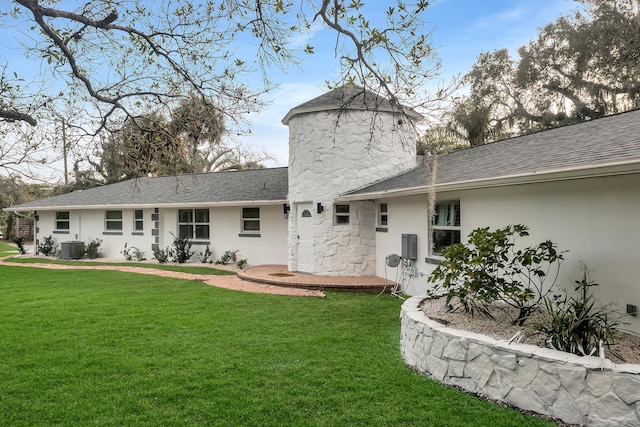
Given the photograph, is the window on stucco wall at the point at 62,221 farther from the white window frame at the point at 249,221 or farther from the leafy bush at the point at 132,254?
the white window frame at the point at 249,221

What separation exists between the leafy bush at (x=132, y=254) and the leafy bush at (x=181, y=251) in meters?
1.81

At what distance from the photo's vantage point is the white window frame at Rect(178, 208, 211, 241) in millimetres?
16828

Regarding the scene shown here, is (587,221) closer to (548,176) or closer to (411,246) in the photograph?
(548,176)

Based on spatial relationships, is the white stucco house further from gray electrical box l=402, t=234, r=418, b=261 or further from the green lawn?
the green lawn

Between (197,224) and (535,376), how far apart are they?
48.4 feet

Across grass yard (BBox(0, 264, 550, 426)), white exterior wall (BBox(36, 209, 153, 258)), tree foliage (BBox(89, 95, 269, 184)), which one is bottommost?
grass yard (BBox(0, 264, 550, 426))

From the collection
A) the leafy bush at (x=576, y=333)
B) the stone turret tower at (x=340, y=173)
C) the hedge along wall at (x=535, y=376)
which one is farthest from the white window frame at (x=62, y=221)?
the leafy bush at (x=576, y=333)

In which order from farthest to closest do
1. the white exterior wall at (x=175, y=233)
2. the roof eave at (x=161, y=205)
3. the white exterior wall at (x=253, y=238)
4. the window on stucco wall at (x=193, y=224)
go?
the window on stucco wall at (x=193, y=224), the white exterior wall at (x=175, y=233), the white exterior wall at (x=253, y=238), the roof eave at (x=161, y=205)

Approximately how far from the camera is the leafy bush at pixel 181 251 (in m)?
16.5

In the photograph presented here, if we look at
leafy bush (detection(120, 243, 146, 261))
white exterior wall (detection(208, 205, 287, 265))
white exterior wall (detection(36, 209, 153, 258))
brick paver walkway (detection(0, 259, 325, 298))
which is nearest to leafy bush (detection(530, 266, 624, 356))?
brick paver walkway (detection(0, 259, 325, 298))

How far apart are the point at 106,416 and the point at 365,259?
→ 886 centimetres

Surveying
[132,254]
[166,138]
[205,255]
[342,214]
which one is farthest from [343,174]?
[132,254]

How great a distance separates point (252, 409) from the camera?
4.04 metres

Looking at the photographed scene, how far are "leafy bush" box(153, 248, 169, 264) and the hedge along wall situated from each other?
13.7 m
